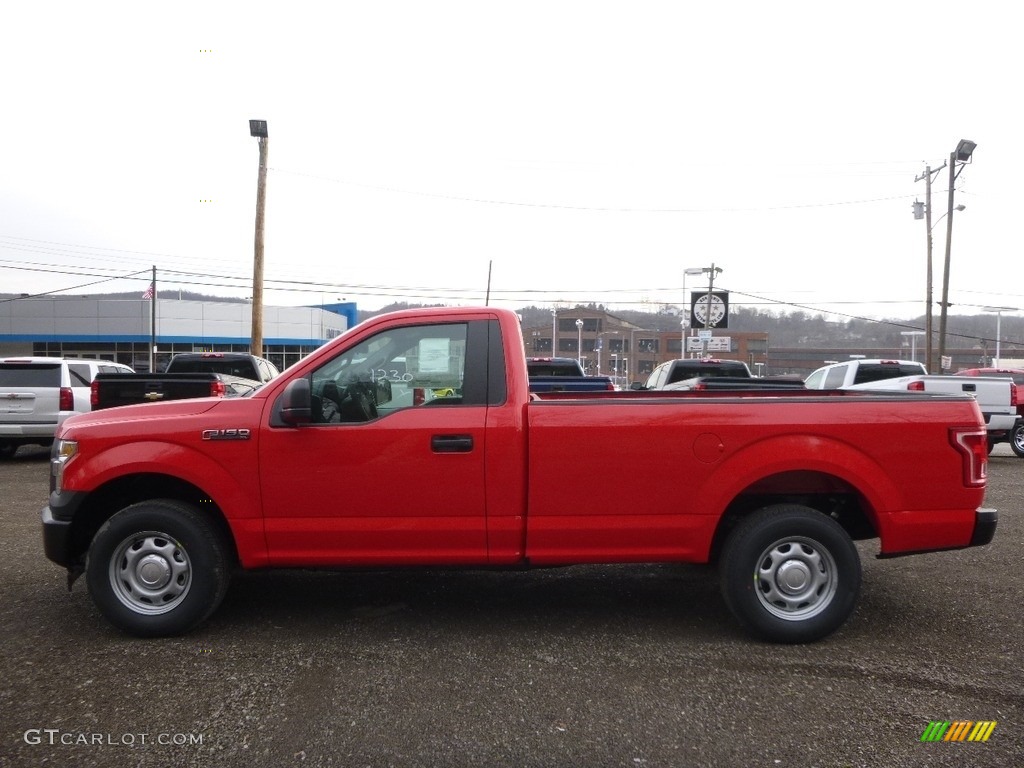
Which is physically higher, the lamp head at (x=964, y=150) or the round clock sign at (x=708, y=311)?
the lamp head at (x=964, y=150)

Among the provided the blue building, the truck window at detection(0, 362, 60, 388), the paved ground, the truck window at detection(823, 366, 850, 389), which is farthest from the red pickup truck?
the blue building

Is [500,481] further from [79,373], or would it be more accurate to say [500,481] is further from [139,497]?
[79,373]

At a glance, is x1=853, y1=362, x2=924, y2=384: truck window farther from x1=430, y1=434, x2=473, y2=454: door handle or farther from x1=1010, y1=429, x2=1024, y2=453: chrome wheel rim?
x1=430, y1=434, x2=473, y2=454: door handle

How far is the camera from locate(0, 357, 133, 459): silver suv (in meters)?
12.2

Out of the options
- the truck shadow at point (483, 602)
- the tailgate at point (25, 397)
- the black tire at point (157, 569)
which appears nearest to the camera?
the black tire at point (157, 569)

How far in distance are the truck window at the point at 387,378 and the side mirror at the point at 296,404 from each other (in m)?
0.13

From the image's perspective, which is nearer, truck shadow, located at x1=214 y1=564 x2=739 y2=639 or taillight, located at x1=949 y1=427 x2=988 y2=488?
taillight, located at x1=949 y1=427 x2=988 y2=488

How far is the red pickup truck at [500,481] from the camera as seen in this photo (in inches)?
172

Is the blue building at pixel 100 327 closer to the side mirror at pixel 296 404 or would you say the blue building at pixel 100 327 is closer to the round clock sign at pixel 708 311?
the round clock sign at pixel 708 311

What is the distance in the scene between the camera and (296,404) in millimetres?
4285

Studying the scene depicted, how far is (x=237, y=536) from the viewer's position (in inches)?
175

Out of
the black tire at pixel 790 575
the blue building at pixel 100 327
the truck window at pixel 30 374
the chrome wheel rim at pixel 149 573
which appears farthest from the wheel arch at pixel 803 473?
the blue building at pixel 100 327

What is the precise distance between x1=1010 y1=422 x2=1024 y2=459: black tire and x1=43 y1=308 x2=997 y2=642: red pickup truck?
1155 centimetres

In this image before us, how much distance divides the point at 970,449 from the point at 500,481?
2715mm
